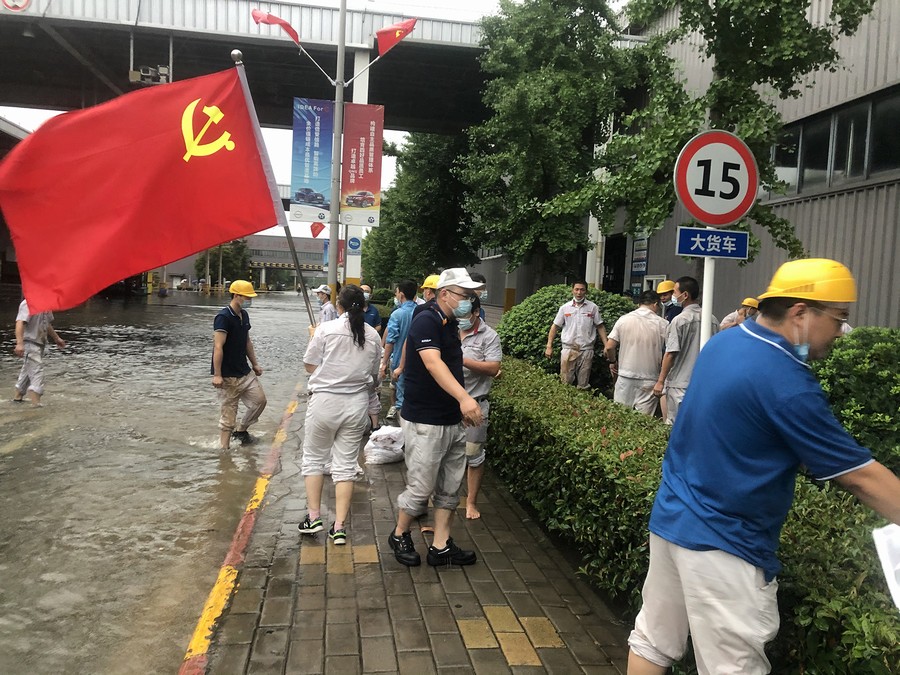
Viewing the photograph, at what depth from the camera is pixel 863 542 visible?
281 cm

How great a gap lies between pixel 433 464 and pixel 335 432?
944 millimetres

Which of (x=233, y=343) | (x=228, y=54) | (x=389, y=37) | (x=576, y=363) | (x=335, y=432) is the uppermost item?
(x=228, y=54)

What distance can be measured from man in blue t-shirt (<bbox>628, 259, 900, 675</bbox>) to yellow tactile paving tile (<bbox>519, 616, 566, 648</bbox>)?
4.42 ft

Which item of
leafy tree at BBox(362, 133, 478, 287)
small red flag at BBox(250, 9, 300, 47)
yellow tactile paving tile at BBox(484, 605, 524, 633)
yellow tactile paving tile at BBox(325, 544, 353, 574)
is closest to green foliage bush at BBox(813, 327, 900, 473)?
yellow tactile paving tile at BBox(484, 605, 524, 633)

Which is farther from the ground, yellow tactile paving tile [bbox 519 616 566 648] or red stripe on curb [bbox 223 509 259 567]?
yellow tactile paving tile [bbox 519 616 566 648]

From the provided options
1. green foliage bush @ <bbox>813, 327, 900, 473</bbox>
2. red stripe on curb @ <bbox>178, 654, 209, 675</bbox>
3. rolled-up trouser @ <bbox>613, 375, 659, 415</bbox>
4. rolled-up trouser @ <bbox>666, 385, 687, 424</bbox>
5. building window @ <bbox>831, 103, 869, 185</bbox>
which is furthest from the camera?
building window @ <bbox>831, 103, 869, 185</bbox>

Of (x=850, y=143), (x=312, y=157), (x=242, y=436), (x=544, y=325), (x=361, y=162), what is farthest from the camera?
(x=312, y=157)

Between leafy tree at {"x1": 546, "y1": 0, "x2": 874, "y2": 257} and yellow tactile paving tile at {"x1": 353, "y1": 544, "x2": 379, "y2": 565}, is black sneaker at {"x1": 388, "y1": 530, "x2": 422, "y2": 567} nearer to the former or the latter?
yellow tactile paving tile at {"x1": 353, "y1": 544, "x2": 379, "y2": 565}

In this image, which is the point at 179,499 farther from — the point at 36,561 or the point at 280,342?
the point at 280,342

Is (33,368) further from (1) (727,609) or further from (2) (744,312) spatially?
(1) (727,609)

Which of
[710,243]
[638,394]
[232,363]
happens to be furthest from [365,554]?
[638,394]

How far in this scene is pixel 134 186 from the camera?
14.8ft

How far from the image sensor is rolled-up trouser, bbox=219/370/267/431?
25.6 ft

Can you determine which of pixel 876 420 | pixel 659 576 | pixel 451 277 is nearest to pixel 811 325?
pixel 659 576
